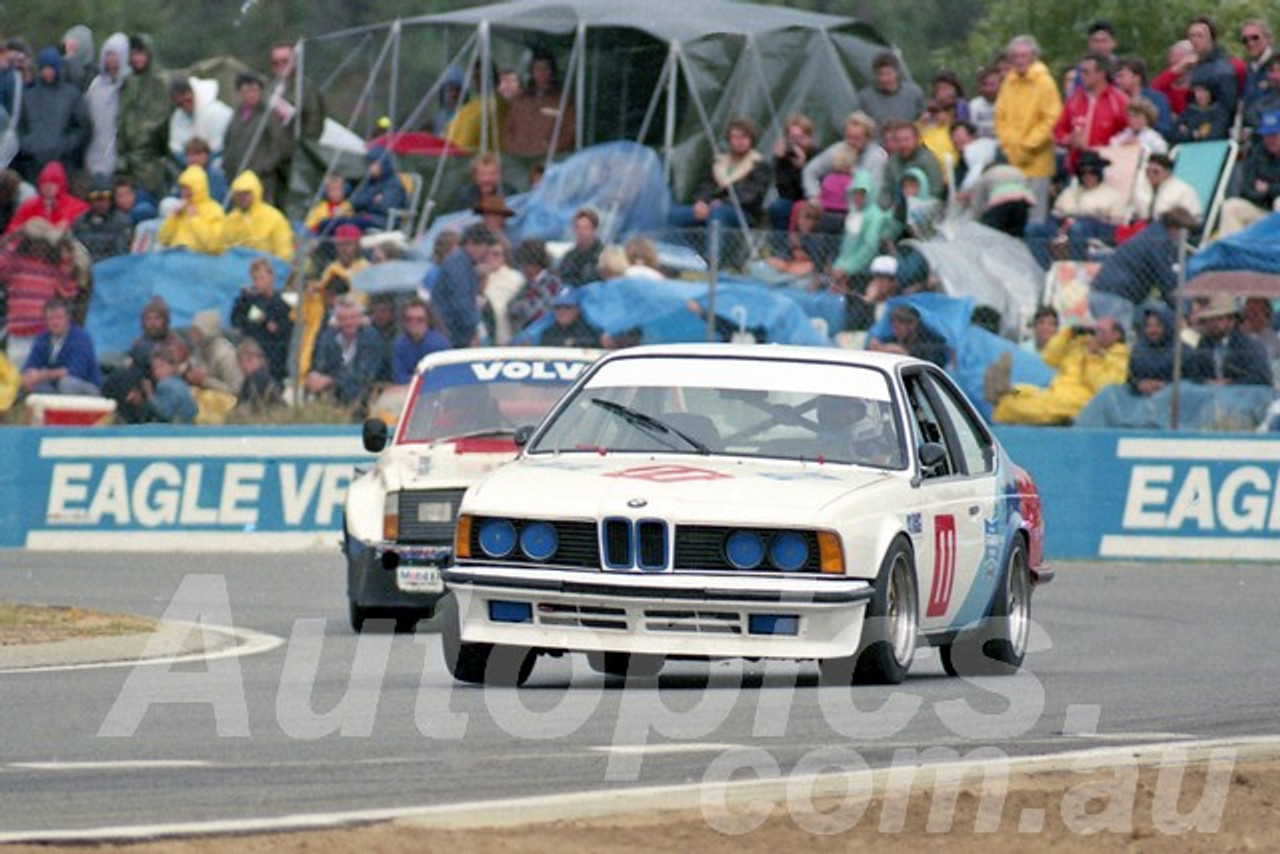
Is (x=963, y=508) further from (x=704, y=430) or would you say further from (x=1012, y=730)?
(x=1012, y=730)

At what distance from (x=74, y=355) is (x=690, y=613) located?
44.2 ft

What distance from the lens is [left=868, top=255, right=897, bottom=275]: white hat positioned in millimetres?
22562

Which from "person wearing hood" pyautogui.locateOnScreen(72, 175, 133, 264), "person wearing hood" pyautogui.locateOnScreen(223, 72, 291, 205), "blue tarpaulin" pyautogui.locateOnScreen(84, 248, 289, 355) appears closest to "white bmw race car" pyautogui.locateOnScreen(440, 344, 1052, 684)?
"blue tarpaulin" pyautogui.locateOnScreen(84, 248, 289, 355)

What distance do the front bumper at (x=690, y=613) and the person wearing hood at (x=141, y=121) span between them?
1718 cm

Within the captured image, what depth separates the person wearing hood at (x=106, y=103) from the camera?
27.6m

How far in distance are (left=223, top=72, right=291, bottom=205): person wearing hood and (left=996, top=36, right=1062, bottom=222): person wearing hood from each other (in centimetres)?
720

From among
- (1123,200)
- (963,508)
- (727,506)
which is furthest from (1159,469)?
(727,506)

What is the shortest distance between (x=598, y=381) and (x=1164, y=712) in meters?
3.03

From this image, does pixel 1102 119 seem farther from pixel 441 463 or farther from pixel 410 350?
pixel 441 463

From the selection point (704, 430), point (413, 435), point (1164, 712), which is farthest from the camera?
point (413, 435)

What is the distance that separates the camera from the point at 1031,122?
24.4 metres

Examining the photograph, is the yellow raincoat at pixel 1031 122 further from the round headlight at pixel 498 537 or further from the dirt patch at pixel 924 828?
the dirt patch at pixel 924 828

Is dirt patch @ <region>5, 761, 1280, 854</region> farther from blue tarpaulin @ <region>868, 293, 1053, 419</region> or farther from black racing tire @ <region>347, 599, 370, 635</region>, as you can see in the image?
blue tarpaulin @ <region>868, 293, 1053, 419</region>

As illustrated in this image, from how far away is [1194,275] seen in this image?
2203 centimetres
